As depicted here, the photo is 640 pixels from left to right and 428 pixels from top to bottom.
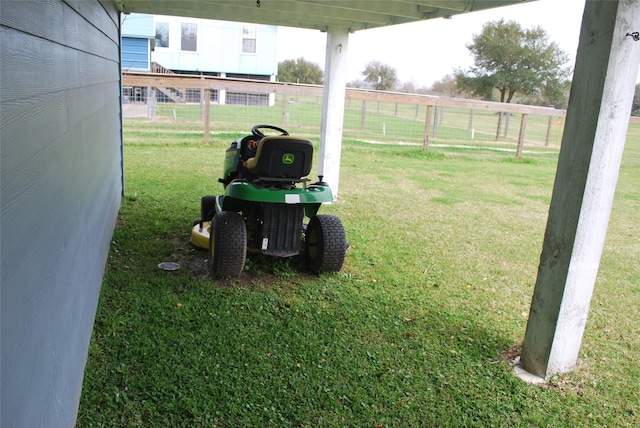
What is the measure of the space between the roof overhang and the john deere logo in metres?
1.58

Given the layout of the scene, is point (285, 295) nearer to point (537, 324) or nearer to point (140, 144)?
point (537, 324)

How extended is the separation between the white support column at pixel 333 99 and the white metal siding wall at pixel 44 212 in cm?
398

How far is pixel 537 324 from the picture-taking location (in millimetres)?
3162

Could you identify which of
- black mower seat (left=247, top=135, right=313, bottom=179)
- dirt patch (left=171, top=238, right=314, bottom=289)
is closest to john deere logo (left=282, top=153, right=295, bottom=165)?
black mower seat (left=247, top=135, right=313, bottom=179)

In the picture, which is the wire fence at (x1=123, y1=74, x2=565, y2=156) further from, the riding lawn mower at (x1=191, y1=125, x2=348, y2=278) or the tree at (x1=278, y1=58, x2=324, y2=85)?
the tree at (x1=278, y1=58, x2=324, y2=85)

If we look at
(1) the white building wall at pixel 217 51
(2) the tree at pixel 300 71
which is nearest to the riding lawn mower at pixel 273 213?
(1) the white building wall at pixel 217 51

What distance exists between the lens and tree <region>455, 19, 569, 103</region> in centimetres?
2858

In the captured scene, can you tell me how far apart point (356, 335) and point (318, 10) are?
3.54 meters

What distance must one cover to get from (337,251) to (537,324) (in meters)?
1.77

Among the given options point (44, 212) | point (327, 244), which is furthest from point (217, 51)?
point (44, 212)

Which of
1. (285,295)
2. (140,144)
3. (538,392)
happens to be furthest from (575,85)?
(140,144)

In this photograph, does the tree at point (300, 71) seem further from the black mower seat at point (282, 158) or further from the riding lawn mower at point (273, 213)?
the black mower seat at point (282, 158)

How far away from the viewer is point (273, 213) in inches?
172

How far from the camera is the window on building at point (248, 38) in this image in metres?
26.3
